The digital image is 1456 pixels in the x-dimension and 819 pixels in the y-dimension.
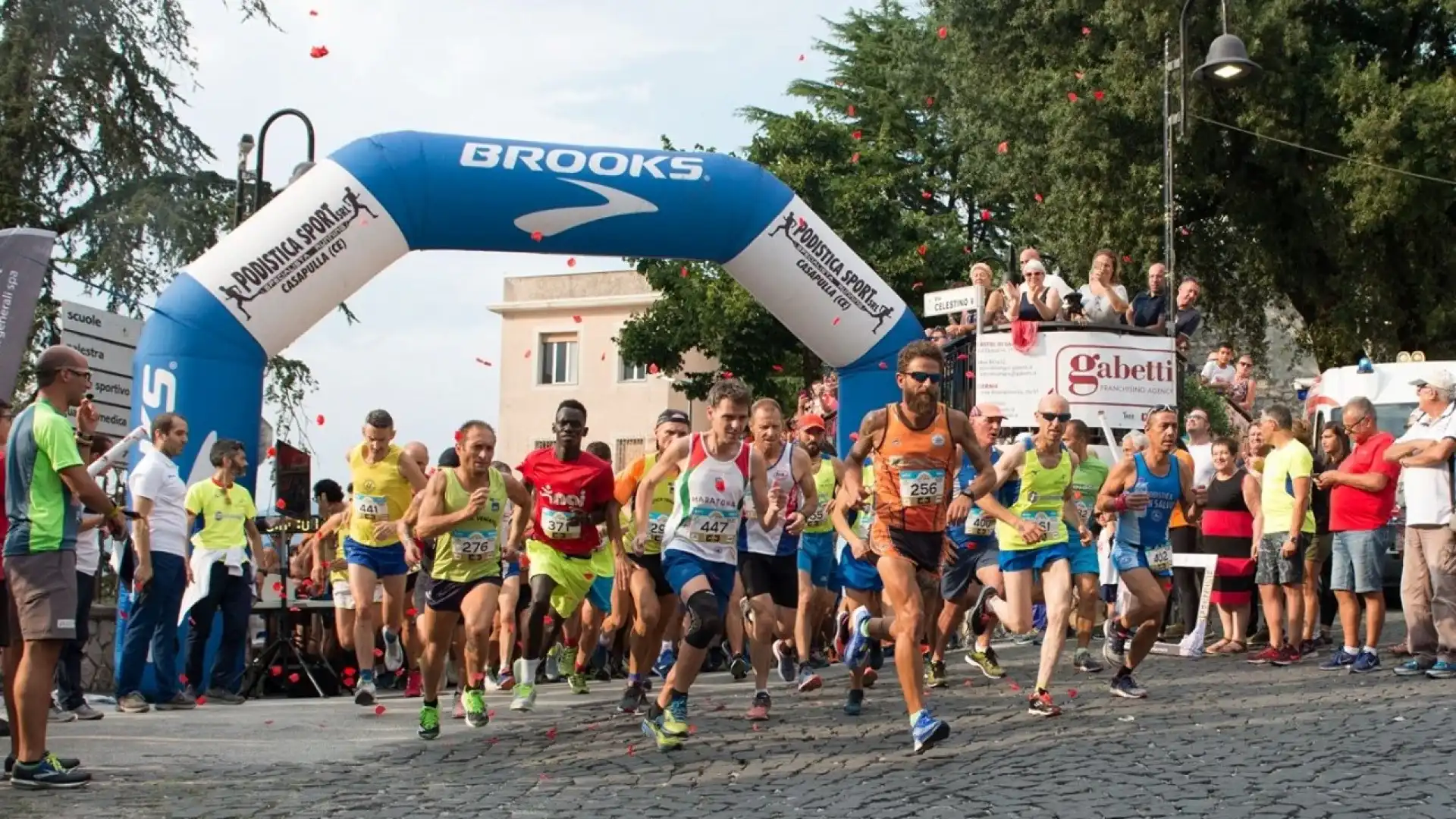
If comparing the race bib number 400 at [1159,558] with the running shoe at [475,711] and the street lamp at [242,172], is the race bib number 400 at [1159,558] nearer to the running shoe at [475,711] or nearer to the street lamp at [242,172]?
the running shoe at [475,711]

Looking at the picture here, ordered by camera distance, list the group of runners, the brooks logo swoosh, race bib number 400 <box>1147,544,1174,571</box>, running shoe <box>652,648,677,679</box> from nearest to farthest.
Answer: the group of runners → race bib number 400 <box>1147,544,1174,571</box> → running shoe <box>652,648,677,679</box> → the brooks logo swoosh

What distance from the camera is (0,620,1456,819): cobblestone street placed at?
22.6 feet

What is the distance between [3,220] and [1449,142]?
773 inches

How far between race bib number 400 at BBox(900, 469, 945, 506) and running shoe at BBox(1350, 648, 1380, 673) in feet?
14.9

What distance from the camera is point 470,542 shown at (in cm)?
962

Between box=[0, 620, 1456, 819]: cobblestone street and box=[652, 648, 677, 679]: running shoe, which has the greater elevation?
box=[652, 648, 677, 679]: running shoe

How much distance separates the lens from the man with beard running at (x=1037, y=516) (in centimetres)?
1018

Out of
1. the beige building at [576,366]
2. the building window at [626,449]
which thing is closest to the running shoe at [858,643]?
the beige building at [576,366]

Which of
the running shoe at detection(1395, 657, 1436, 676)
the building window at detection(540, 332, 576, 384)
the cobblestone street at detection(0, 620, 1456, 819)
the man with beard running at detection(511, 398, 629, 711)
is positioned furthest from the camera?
the building window at detection(540, 332, 576, 384)

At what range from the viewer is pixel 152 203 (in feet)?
63.2

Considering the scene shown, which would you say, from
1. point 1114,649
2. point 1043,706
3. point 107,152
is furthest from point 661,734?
point 107,152

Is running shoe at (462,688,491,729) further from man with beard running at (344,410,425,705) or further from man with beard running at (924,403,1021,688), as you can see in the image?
man with beard running at (924,403,1021,688)

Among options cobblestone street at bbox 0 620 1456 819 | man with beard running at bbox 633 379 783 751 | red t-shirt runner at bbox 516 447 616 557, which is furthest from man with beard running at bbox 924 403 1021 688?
red t-shirt runner at bbox 516 447 616 557

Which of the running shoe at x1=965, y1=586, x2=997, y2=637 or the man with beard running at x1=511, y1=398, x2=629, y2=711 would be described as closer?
the man with beard running at x1=511, y1=398, x2=629, y2=711
